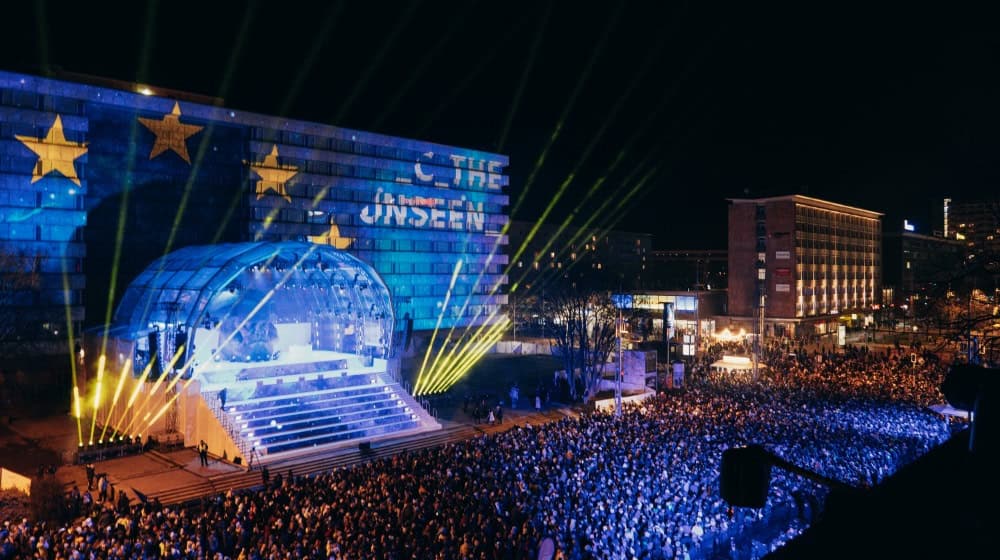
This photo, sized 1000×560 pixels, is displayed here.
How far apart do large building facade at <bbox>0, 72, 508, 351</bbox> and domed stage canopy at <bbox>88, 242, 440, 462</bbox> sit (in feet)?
16.6

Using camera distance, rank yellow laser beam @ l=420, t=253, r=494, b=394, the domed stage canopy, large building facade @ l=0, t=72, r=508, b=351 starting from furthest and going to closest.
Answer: yellow laser beam @ l=420, t=253, r=494, b=394
large building facade @ l=0, t=72, r=508, b=351
the domed stage canopy

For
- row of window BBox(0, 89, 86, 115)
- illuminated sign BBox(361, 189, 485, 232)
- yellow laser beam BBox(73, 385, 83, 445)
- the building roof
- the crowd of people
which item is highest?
row of window BBox(0, 89, 86, 115)

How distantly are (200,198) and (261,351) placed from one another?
44.6 ft

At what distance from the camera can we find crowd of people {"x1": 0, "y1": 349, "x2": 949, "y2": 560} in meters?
13.8

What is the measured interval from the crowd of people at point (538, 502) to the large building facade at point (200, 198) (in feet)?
74.7

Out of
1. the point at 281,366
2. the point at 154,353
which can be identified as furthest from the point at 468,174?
the point at 154,353

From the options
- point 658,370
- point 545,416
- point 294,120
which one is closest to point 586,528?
point 545,416

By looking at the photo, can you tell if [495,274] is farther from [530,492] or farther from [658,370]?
[530,492]

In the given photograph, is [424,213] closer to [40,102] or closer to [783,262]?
[40,102]

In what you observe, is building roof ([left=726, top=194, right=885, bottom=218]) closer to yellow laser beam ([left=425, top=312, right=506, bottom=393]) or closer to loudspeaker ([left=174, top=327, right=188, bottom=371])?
yellow laser beam ([left=425, top=312, right=506, bottom=393])

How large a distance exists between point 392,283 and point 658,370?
2260 centimetres

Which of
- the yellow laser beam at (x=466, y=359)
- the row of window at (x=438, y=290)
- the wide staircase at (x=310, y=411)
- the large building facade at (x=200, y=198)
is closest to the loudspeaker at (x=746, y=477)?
the wide staircase at (x=310, y=411)

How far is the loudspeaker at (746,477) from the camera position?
416 cm

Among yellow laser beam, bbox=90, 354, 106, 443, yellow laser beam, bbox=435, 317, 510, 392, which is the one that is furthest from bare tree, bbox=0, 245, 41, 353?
yellow laser beam, bbox=435, 317, 510, 392
